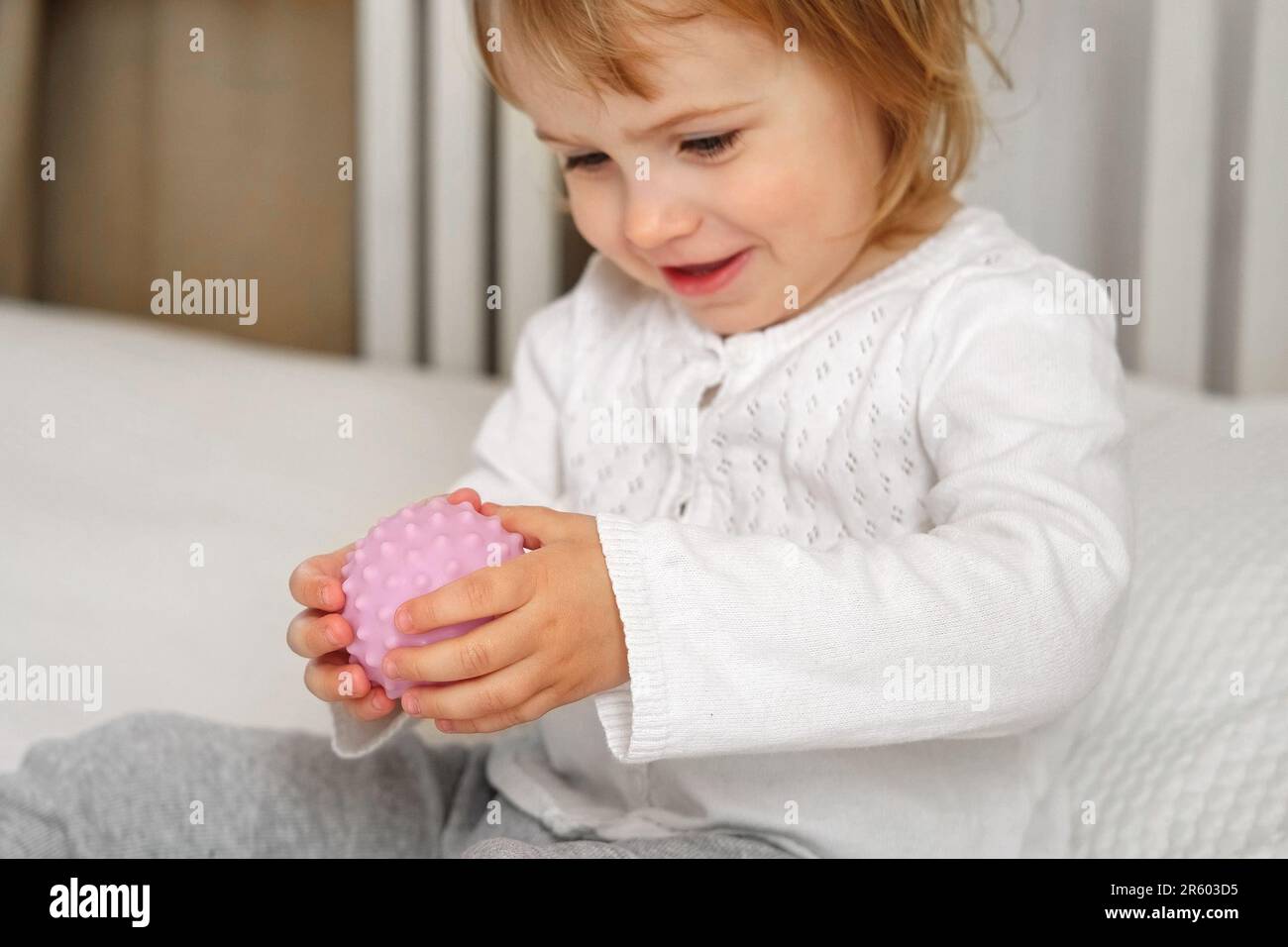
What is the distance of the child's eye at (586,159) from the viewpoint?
829mm

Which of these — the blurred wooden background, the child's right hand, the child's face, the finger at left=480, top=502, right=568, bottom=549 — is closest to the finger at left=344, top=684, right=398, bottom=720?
the child's right hand

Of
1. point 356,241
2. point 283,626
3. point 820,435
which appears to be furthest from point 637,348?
point 356,241


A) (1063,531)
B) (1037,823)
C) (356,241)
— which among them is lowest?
(1037,823)

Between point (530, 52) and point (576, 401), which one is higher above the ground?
point (530, 52)

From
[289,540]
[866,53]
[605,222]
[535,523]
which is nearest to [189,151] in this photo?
[289,540]

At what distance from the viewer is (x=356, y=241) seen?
6.42ft

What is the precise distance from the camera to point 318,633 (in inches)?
26.6

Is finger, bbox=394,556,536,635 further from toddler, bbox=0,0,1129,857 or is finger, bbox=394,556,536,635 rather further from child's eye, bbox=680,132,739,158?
child's eye, bbox=680,132,739,158

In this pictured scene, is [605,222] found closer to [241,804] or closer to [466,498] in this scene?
[466,498]

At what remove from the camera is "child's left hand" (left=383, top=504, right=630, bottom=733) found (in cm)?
60

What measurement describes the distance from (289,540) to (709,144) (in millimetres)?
574

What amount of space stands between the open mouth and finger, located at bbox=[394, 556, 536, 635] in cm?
31

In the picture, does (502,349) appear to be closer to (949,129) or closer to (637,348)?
(637,348)
